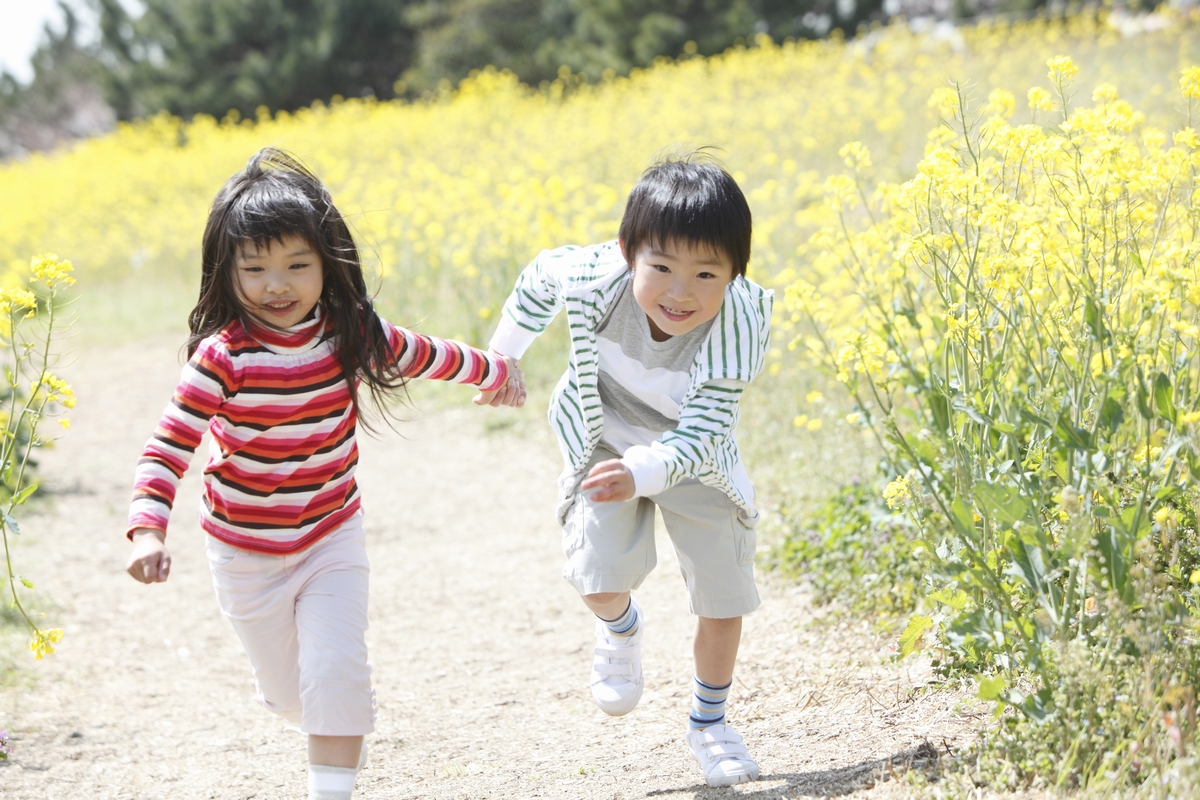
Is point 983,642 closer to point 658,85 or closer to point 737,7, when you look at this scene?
point 658,85

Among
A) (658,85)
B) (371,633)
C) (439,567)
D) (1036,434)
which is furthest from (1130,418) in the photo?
(658,85)

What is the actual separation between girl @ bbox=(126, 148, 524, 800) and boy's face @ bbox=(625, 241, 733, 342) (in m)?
0.60

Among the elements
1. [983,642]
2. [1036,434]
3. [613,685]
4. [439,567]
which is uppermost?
[1036,434]

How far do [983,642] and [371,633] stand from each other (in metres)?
2.69

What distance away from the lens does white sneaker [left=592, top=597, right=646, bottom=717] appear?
8.76 ft

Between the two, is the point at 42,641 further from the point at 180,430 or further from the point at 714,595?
the point at 714,595

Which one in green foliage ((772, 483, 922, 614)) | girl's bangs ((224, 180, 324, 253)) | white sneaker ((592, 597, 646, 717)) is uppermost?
girl's bangs ((224, 180, 324, 253))

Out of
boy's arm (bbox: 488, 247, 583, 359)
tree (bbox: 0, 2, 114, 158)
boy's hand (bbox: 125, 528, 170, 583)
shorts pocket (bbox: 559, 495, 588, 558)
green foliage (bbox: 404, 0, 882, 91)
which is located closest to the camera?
boy's hand (bbox: 125, 528, 170, 583)

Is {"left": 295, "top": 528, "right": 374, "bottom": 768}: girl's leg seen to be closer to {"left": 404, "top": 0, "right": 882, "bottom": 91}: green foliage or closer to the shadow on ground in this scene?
the shadow on ground

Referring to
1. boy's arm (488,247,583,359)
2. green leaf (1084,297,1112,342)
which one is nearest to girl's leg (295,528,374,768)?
boy's arm (488,247,583,359)

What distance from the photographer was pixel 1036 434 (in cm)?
Answer: 251

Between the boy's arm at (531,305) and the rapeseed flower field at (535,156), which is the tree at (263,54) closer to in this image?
the rapeseed flower field at (535,156)

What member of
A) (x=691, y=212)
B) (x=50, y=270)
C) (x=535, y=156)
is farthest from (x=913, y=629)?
(x=535, y=156)

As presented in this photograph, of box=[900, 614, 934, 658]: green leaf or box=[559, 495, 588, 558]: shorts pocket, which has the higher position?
box=[559, 495, 588, 558]: shorts pocket
